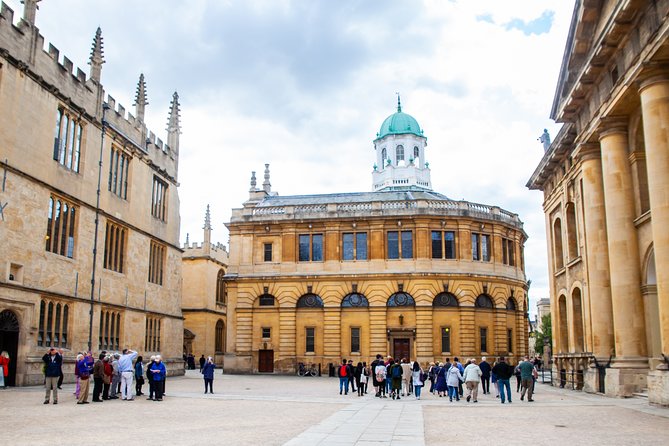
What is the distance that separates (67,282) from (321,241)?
22.1 m

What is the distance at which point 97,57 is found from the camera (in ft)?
110

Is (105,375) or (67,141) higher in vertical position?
(67,141)

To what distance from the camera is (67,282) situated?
29.5 meters

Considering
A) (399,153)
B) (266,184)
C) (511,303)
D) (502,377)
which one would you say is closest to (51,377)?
(502,377)

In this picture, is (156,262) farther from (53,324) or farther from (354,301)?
(354,301)

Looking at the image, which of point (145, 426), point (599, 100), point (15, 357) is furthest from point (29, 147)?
point (599, 100)

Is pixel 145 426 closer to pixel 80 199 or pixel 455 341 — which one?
pixel 80 199

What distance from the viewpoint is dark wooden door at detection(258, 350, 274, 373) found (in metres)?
47.8

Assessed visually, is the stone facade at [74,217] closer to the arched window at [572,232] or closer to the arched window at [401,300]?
the arched window at [401,300]

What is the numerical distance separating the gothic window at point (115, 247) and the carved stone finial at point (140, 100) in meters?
7.21

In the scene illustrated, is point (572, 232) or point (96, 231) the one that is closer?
point (572, 232)

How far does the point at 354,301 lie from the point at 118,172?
64.5ft

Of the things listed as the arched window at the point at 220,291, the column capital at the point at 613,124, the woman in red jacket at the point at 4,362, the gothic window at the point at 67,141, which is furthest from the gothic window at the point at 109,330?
the arched window at the point at 220,291

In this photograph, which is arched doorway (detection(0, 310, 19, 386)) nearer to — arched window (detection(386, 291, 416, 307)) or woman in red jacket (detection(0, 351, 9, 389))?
woman in red jacket (detection(0, 351, 9, 389))
